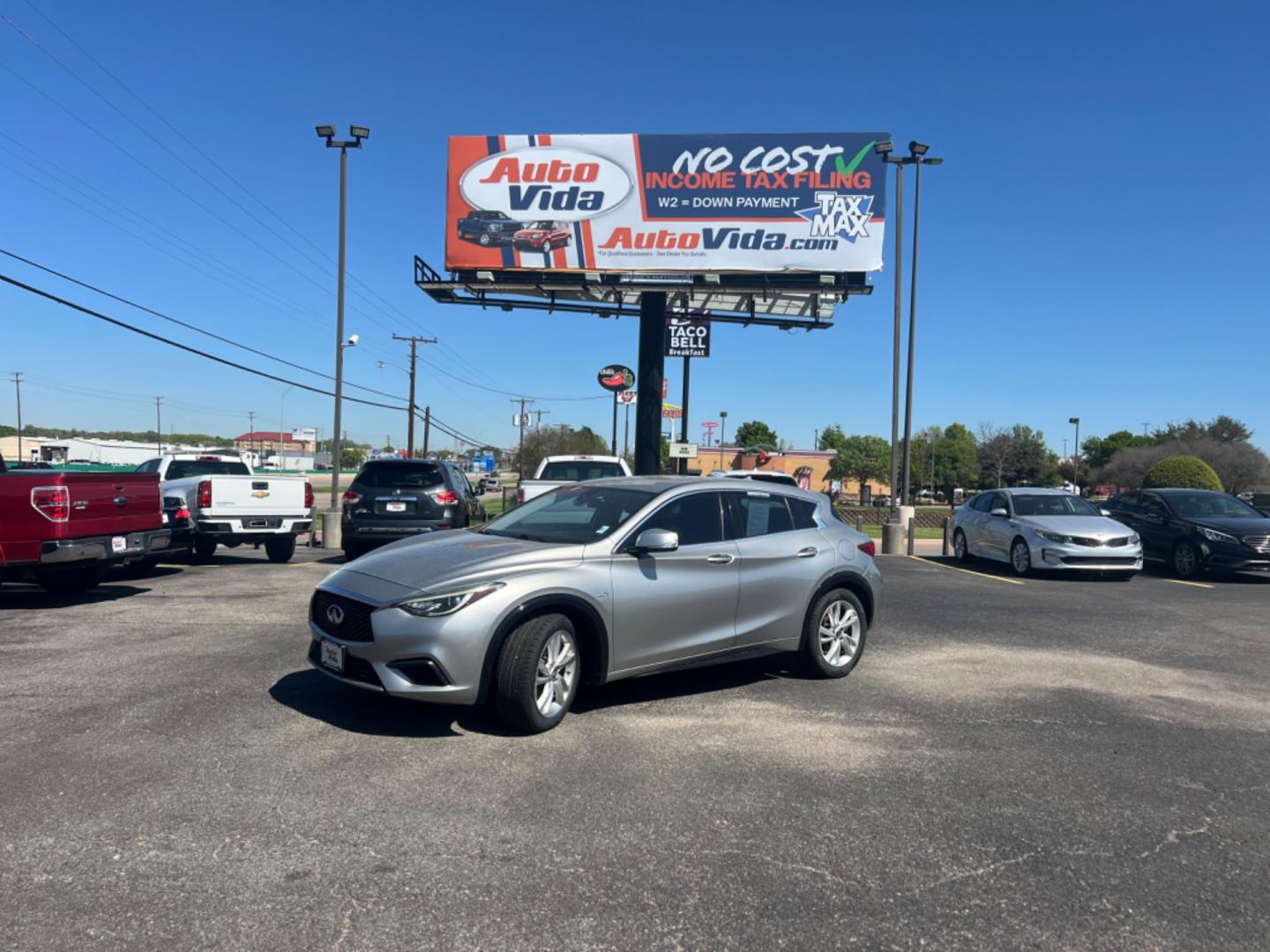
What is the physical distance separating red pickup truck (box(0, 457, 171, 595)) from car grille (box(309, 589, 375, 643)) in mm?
4780

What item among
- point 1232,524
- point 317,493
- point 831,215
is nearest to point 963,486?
point 317,493

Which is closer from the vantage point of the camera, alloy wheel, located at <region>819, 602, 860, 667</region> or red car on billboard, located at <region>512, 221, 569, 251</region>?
Result: alloy wheel, located at <region>819, 602, 860, 667</region>

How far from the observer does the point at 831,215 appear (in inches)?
969

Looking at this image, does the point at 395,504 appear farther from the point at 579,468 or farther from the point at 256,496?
the point at 579,468

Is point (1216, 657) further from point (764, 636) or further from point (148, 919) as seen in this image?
point (148, 919)

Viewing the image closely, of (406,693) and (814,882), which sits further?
(406,693)

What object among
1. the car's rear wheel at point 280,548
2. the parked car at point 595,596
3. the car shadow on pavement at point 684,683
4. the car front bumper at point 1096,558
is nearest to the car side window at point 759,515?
the parked car at point 595,596

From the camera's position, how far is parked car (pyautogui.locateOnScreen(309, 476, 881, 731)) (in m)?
4.99

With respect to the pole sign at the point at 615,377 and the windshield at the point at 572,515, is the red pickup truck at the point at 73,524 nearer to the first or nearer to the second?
the windshield at the point at 572,515

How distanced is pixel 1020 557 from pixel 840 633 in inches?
366

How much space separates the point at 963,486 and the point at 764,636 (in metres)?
110

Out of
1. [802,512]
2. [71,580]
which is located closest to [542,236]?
[71,580]

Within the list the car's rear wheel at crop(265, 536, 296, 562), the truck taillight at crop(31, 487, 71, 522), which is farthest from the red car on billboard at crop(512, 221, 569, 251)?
the truck taillight at crop(31, 487, 71, 522)

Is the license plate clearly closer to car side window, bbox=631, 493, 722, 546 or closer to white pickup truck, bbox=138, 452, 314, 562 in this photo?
car side window, bbox=631, 493, 722, 546
